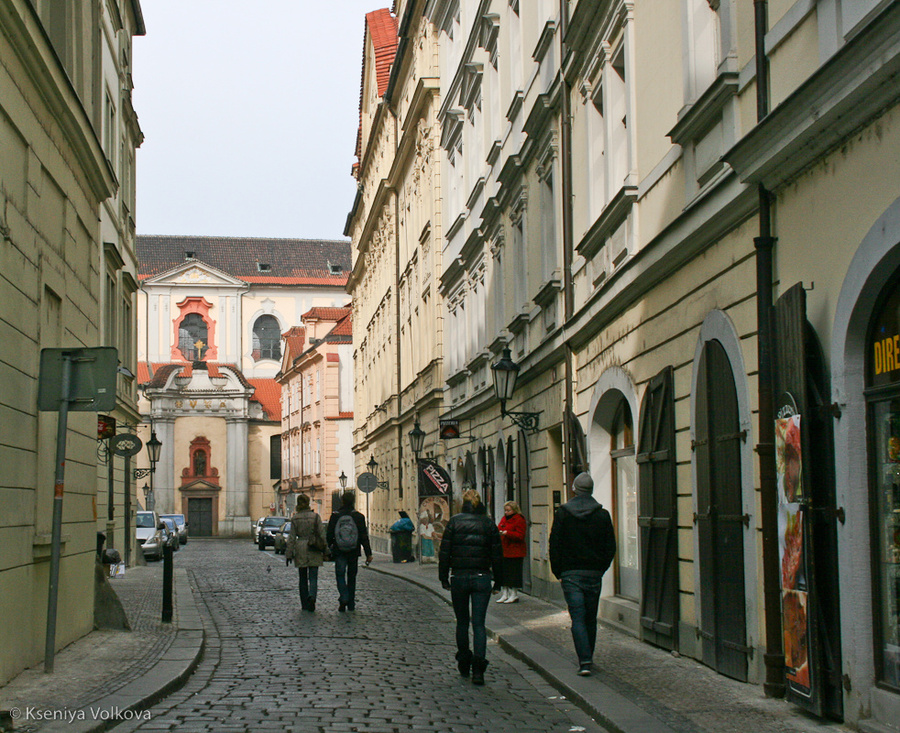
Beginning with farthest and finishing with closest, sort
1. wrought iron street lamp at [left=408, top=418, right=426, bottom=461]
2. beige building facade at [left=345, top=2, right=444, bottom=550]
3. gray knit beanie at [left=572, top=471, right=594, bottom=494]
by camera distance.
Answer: beige building facade at [left=345, top=2, right=444, bottom=550] → wrought iron street lamp at [left=408, top=418, right=426, bottom=461] → gray knit beanie at [left=572, top=471, right=594, bottom=494]

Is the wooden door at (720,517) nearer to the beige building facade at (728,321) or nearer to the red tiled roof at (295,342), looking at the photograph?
the beige building facade at (728,321)

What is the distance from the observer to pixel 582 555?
10688 mm

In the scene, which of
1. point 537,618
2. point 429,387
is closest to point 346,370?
point 429,387

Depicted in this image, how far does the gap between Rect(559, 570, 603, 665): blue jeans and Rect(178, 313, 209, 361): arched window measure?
7772 centimetres

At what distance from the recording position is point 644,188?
41.9ft

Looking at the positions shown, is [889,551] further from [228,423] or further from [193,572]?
[228,423]

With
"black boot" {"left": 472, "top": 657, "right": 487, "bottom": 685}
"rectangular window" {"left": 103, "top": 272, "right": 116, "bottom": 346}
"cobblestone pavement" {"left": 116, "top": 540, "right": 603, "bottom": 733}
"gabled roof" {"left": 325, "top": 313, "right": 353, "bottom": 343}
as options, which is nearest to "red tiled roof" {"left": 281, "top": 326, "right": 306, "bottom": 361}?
"gabled roof" {"left": 325, "top": 313, "right": 353, "bottom": 343}

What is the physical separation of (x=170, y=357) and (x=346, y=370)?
25032 millimetres

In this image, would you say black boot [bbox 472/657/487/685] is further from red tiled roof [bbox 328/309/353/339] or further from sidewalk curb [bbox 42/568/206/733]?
red tiled roof [bbox 328/309/353/339]

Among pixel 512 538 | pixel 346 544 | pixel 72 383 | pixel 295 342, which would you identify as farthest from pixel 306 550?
pixel 295 342

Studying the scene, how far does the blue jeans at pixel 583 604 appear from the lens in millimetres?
10539

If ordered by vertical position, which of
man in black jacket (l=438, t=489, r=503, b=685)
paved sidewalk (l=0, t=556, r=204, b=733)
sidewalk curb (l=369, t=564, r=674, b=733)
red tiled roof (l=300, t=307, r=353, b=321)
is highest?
red tiled roof (l=300, t=307, r=353, b=321)

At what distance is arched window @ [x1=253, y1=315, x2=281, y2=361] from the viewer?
88438 millimetres

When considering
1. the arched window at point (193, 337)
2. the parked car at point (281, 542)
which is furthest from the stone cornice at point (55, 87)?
the arched window at point (193, 337)
